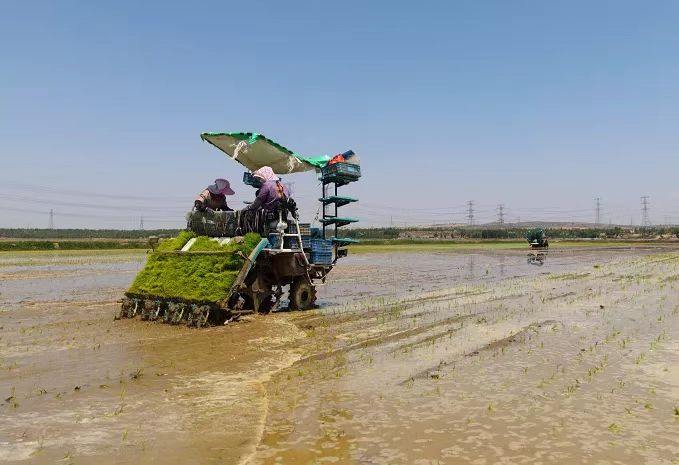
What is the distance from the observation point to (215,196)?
16.0 metres

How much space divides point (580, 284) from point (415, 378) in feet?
58.1

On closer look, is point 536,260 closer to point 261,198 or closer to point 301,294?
point 301,294

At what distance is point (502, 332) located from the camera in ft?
39.5

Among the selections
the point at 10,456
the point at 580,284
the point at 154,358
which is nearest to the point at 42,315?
the point at 154,358

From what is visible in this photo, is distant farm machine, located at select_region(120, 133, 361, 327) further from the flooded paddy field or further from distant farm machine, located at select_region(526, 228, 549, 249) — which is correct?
distant farm machine, located at select_region(526, 228, 549, 249)

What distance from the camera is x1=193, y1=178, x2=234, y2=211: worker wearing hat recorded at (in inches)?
620

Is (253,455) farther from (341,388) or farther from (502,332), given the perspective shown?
(502,332)

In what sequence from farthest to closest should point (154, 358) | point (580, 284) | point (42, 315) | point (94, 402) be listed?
point (580, 284)
point (42, 315)
point (154, 358)
point (94, 402)

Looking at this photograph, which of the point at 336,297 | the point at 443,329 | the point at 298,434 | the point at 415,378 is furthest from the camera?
the point at 336,297

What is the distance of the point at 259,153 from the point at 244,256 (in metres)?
4.26

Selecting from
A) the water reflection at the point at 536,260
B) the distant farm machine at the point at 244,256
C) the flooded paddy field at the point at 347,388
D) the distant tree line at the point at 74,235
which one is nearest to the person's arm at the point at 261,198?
the distant farm machine at the point at 244,256

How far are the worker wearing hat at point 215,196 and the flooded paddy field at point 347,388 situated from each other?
402 centimetres

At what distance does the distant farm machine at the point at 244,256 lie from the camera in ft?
42.8

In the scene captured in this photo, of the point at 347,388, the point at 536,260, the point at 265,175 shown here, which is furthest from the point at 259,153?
the point at 536,260
